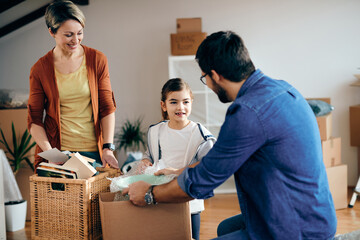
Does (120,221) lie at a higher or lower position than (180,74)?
lower

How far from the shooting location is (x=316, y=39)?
14.2 ft

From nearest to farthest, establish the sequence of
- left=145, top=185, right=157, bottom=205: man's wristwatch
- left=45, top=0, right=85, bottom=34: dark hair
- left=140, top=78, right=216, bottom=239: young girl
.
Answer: left=145, top=185, right=157, bottom=205: man's wristwatch
left=45, top=0, right=85, bottom=34: dark hair
left=140, top=78, right=216, bottom=239: young girl

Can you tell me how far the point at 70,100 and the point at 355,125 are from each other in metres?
3.24

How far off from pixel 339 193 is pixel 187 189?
275 cm

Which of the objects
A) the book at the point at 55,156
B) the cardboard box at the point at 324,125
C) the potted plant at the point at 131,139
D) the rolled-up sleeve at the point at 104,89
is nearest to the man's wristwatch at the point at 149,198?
the book at the point at 55,156

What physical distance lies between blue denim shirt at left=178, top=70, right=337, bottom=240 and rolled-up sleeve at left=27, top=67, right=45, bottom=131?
103 cm

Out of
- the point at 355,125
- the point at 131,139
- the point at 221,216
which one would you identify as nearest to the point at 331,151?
the point at 355,125

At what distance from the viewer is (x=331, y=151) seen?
3594 mm

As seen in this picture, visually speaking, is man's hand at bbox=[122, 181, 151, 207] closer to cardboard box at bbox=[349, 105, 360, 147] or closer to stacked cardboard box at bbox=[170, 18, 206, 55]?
stacked cardboard box at bbox=[170, 18, 206, 55]

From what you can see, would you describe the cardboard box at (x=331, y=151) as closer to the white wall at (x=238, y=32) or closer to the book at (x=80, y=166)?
the white wall at (x=238, y=32)

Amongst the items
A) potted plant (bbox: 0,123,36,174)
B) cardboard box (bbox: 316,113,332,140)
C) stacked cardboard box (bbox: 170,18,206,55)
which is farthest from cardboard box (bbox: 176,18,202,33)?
potted plant (bbox: 0,123,36,174)

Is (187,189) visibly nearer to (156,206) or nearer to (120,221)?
(156,206)

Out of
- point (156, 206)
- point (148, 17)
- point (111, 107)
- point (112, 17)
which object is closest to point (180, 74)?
point (148, 17)

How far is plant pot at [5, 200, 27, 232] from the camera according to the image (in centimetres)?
320
